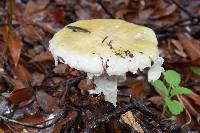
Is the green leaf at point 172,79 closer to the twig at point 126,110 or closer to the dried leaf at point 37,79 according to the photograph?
the twig at point 126,110

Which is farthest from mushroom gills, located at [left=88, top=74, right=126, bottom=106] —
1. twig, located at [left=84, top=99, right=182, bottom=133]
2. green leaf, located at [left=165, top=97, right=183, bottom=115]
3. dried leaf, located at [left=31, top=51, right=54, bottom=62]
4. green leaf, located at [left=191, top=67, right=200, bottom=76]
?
green leaf, located at [left=191, top=67, right=200, bottom=76]

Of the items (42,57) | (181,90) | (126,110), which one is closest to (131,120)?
(126,110)

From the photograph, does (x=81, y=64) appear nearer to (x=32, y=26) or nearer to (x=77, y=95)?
(x=77, y=95)

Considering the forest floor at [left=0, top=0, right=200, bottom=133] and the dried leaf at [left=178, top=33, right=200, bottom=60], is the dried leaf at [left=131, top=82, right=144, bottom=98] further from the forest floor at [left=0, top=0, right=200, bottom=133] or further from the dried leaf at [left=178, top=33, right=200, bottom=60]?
the dried leaf at [left=178, top=33, right=200, bottom=60]

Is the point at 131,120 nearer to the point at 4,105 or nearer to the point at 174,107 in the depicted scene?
the point at 174,107

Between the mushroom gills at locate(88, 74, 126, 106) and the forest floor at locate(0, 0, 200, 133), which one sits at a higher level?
the mushroom gills at locate(88, 74, 126, 106)

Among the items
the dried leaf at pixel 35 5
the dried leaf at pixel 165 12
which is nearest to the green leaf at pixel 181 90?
the dried leaf at pixel 165 12
